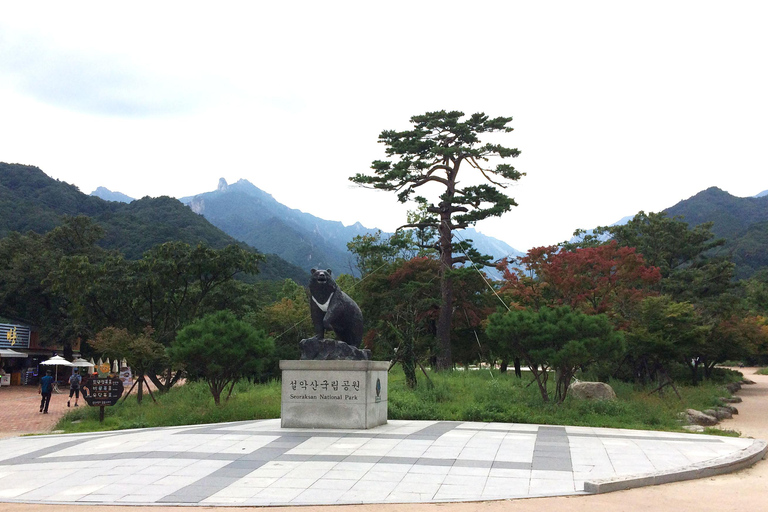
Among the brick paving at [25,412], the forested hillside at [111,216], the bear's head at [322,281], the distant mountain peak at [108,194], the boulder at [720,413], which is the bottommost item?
the brick paving at [25,412]

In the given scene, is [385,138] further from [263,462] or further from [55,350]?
[55,350]

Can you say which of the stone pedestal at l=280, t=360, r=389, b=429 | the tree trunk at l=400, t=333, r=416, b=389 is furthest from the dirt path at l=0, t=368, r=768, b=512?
the tree trunk at l=400, t=333, r=416, b=389

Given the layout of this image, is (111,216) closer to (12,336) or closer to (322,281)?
(12,336)

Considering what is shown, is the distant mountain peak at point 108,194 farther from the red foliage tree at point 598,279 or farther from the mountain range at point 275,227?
the red foliage tree at point 598,279

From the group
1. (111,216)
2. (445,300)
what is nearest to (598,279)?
(445,300)

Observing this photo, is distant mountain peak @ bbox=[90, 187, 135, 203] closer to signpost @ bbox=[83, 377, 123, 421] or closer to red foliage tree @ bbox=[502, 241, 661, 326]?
red foliage tree @ bbox=[502, 241, 661, 326]

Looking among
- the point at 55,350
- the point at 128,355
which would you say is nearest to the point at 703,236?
the point at 128,355

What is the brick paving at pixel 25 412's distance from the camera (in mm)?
18203

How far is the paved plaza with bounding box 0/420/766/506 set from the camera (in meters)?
7.02

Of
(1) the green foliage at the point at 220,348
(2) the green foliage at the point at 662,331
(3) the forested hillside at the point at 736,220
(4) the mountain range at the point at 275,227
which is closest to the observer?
(1) the green foliage at the point at 220,348

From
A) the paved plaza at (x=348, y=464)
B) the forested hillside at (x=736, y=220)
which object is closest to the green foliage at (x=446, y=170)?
the paved plaza at (x=348, y=464)

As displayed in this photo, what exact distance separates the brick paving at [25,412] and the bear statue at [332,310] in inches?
356

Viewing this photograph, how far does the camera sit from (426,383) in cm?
1734

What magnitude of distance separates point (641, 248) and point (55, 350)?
35.8 metres
